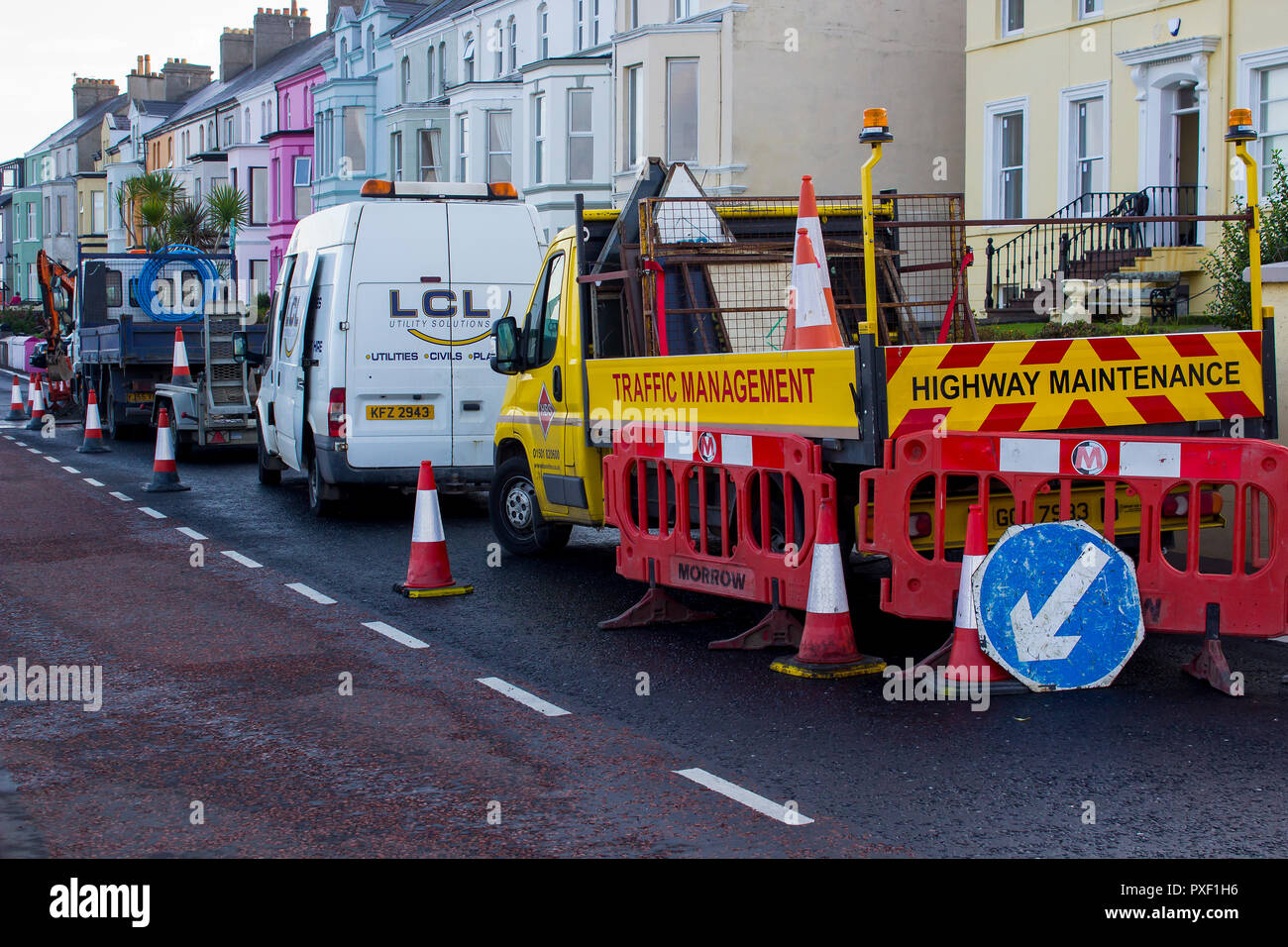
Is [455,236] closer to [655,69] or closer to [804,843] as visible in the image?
[804,843]

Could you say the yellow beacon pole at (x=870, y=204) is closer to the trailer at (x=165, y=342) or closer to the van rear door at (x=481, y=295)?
the van rear door at (x=481, y=295)

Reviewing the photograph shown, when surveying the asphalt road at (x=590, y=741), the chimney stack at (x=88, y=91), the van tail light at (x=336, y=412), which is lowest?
the asphalt road at (x=590, y=741)

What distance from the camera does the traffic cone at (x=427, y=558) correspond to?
10.3 m

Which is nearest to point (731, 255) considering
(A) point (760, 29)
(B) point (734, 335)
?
(B) point (734, 335)

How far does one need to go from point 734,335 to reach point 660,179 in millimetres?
1297

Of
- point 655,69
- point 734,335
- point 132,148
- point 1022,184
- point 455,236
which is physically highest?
point 132,148

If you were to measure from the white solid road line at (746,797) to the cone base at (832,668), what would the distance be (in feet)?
5.72

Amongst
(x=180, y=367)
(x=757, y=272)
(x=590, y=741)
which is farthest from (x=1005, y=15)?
(x=590, y=741)

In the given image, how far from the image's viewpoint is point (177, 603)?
10.1 metres

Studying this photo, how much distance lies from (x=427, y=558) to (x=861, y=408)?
3739 mm

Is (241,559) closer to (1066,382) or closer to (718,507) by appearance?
(718,507)

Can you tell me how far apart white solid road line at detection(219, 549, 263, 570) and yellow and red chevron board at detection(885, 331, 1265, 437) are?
585cm

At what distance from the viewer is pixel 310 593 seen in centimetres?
1052

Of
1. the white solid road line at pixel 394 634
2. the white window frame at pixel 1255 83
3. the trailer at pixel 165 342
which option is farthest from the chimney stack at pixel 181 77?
the white solid road line at pixel 394 634
